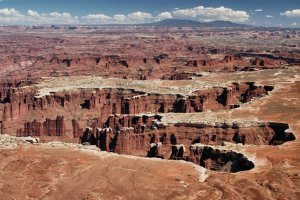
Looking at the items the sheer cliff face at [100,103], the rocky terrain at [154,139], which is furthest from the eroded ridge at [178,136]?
the sheer cliff face at [100,103]

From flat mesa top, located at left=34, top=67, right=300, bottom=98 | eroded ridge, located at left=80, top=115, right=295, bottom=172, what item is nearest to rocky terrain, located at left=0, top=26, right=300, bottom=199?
eroded ridge, located at left=80, top=115, right=295, bottom=172

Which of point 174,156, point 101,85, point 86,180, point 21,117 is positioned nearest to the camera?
point 86,180

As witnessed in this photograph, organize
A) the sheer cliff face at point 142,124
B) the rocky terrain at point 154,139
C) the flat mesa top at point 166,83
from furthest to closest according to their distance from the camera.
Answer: the flat mesa top at point 166,83, the sheer cliff face at point 142,124, the rocky terrain at point 154,139

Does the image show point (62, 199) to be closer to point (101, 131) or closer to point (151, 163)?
point (151, 163)

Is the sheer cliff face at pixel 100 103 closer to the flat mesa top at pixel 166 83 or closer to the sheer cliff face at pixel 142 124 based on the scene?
the sheer cliff face at pixel 142 124

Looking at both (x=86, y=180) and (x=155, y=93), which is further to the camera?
(x=155, y=93)

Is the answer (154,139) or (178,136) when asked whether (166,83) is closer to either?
(154,139)

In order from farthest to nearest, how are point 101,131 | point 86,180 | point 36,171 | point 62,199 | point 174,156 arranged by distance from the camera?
1. point 101,131
2. point 174,156
3. point 36,171
4. point 86,180
5. point 62,199

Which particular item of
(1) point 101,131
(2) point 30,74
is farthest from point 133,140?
(2) point 30,74

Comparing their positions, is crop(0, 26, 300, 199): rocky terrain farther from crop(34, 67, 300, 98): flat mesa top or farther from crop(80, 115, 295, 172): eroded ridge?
crop(34, 67, 300, 98): flat mesa top
